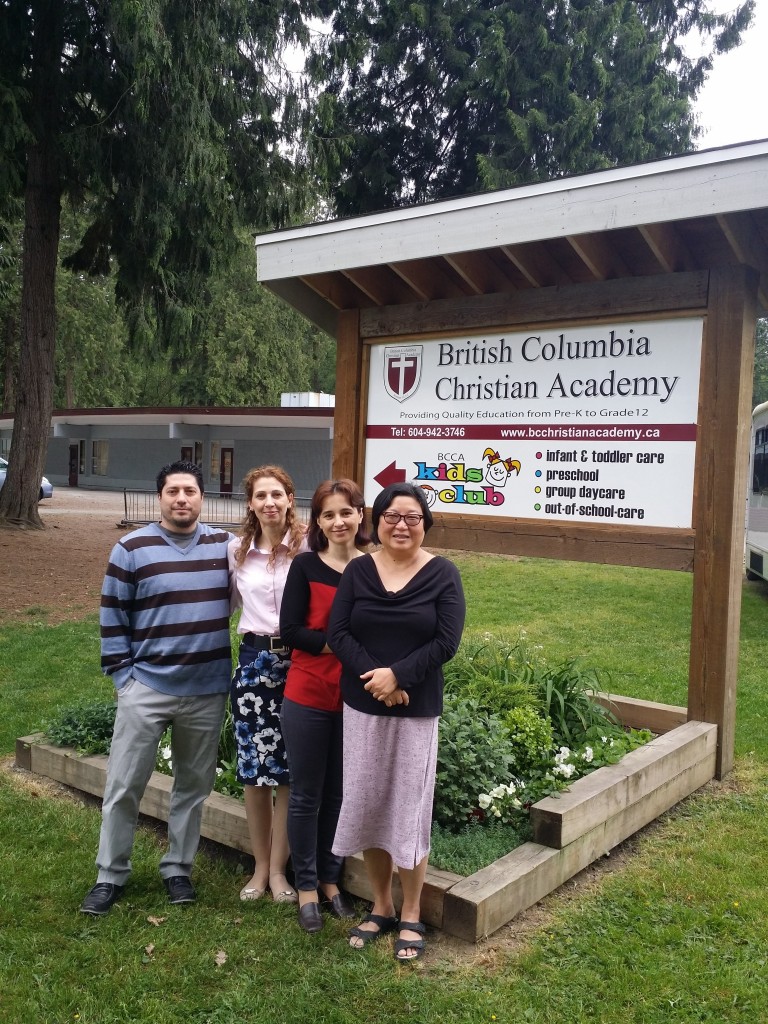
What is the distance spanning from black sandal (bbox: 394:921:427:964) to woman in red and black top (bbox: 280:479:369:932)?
1.08 feet

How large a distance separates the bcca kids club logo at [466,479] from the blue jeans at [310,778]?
1837mm

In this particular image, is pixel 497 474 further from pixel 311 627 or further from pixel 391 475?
pixel 311 627

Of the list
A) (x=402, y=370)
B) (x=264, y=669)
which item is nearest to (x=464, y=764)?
(x=264, y=669)

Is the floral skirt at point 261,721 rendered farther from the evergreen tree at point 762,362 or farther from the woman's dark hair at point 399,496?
the evergreen tree at point 762,362

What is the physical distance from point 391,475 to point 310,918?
2695mm

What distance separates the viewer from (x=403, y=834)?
3105 mm

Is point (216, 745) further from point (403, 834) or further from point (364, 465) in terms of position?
point (364, 465)

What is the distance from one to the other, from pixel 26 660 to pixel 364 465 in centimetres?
390

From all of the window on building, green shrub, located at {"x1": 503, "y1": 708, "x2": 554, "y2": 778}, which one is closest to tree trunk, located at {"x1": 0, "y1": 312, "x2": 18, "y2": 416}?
the window on building

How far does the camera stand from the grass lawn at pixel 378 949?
9.39 ft

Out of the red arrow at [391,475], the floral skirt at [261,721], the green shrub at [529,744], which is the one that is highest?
the red arrow at [391,475]

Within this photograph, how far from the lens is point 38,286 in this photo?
15914mm

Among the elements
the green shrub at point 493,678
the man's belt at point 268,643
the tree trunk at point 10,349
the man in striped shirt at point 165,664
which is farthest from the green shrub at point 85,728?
the tree trunk at point 10,349

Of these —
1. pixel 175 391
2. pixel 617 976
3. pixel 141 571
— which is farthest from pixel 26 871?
pixel 175 391
